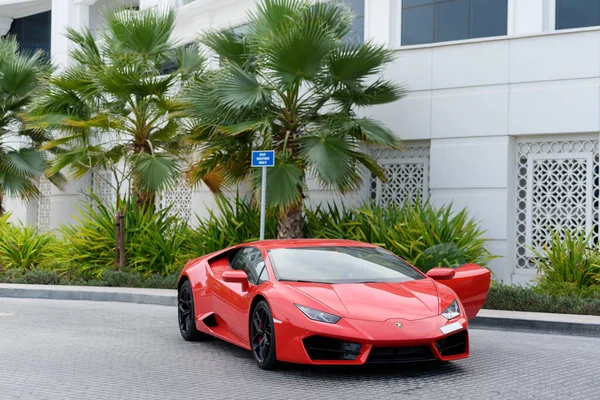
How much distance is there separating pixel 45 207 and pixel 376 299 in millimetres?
24278

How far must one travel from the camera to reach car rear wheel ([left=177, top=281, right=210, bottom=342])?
10.0 m

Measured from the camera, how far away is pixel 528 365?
845cm

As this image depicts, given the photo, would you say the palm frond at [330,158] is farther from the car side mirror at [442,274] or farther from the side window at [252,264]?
the car side mirror at [442,274]

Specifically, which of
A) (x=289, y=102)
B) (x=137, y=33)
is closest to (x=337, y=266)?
(x=289, y=102)

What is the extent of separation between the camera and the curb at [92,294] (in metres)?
15.8

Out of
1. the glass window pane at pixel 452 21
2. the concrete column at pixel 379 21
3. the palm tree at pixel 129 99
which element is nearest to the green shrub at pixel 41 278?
the palm tree at pixel 129 99

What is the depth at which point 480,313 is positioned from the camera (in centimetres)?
1269

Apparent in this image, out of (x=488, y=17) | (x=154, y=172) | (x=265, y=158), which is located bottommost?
(x=154, y=172)

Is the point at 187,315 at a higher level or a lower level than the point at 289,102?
lower

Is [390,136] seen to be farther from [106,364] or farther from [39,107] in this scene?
[106,364]

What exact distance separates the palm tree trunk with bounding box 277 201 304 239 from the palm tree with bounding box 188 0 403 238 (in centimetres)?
2

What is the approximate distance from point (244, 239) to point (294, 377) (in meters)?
10.7

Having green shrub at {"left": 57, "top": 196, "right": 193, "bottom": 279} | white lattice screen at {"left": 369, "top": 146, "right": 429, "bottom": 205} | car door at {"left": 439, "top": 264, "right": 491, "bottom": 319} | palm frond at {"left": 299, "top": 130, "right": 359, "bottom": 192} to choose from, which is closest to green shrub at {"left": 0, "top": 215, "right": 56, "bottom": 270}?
green shrub at {"left": 57, "top": 196, "right": 193, "bottom": 279}

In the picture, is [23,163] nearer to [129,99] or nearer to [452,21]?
[129,99]
